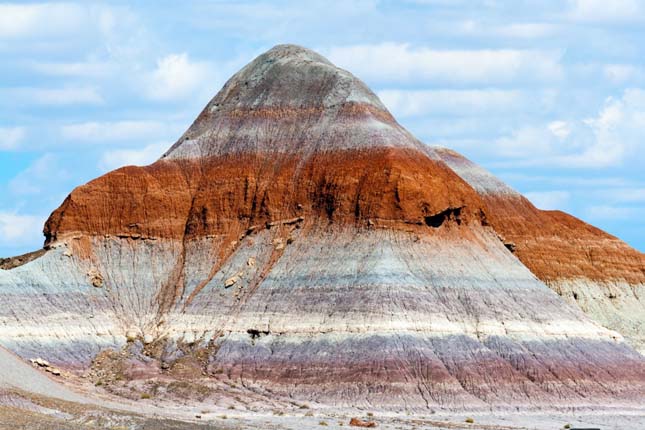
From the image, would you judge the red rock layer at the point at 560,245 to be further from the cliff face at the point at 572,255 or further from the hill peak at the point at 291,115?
the hill peak at the point at 291,115

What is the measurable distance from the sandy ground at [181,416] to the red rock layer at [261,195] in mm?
21089

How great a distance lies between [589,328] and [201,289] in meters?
28.4

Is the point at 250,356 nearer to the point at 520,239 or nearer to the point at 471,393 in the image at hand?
the point at 471,393

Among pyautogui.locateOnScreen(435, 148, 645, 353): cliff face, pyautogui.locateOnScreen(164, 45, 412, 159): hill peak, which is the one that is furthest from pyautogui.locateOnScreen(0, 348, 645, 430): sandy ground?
pyautogui.locateOnScreen(435, 148, 645, 353): cliff face

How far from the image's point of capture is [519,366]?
10425 cm

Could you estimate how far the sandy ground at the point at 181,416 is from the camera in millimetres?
76125

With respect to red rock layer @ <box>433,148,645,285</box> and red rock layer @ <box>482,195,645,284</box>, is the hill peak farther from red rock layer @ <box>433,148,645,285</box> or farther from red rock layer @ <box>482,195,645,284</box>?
red rock layer @ <box>482,195,645,284</box>

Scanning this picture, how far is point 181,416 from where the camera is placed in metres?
89.4

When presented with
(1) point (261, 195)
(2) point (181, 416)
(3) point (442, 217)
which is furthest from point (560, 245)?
(2) point (181, 416)

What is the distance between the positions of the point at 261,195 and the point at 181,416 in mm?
32933

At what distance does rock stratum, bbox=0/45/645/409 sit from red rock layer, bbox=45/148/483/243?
159 millimetres

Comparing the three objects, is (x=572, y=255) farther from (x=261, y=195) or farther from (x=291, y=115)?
(x=261, y=195)

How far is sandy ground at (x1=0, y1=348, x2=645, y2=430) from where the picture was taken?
76.1 m

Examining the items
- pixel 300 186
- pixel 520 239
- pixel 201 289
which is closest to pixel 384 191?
pixel 300 186
